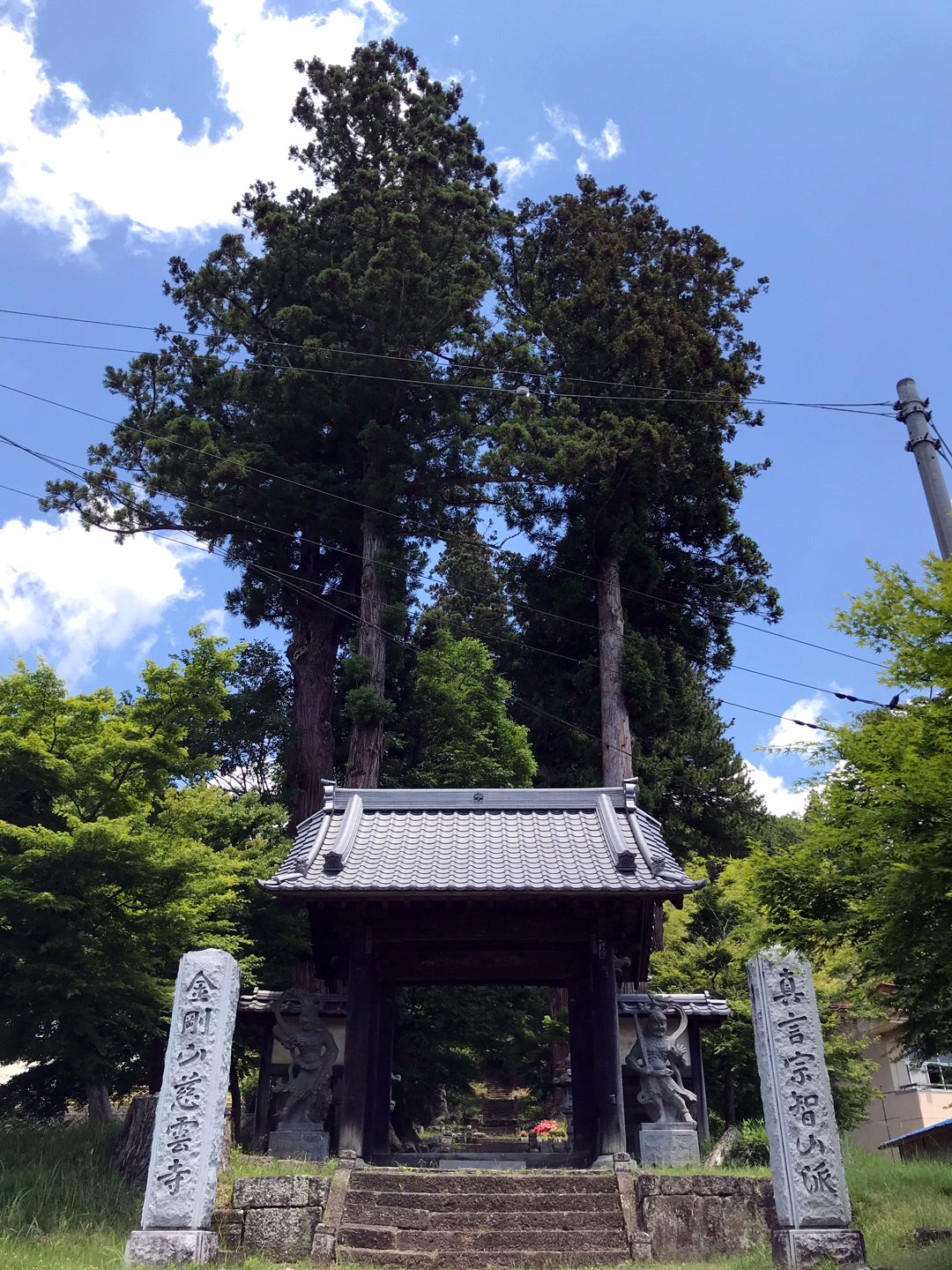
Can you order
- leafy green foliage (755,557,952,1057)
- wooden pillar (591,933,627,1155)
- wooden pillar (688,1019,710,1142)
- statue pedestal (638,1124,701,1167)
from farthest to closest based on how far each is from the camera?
wooden pillar (688,1019,710,1142) < statue pedestal (638,1124,701,1167) < wooden pillar (591,933,627,1155) < leafy green foliage (755,557,952,1057)

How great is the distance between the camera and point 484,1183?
9531 millimetres

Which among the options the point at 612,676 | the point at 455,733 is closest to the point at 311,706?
the point at 455,733

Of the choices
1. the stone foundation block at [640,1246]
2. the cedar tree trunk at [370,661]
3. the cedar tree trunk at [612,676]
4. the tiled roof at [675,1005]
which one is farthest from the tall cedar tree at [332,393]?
the stone foundation block at [640,1246]

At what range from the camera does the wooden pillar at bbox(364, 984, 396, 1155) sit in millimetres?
11398

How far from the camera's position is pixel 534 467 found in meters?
19.3

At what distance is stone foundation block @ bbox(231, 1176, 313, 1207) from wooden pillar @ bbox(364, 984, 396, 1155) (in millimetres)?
2263

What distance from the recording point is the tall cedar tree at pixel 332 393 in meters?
19.9

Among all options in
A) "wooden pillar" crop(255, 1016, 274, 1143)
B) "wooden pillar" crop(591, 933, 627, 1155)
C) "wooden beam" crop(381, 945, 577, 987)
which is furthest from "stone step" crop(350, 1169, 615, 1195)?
"wooden pillar" crop(255, 1016, 274, 1143)

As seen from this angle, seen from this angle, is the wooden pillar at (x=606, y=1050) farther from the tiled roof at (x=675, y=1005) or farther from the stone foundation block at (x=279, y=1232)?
the stone foundation block at (x=279, y=1232)

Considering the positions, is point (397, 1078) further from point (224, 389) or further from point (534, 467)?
point (224, 389)

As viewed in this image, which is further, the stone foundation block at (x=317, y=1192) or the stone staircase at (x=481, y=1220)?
the stone foundation block at (x=317, y=1192)

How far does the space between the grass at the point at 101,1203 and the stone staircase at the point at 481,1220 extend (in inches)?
21.1

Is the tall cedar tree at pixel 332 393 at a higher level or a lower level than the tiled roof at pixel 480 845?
higher

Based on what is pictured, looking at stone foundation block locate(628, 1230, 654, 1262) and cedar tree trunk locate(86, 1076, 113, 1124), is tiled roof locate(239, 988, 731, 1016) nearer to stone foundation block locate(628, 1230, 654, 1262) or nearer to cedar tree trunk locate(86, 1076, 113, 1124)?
cedar tree trunk locate(86, 1076, 113, 1124)
